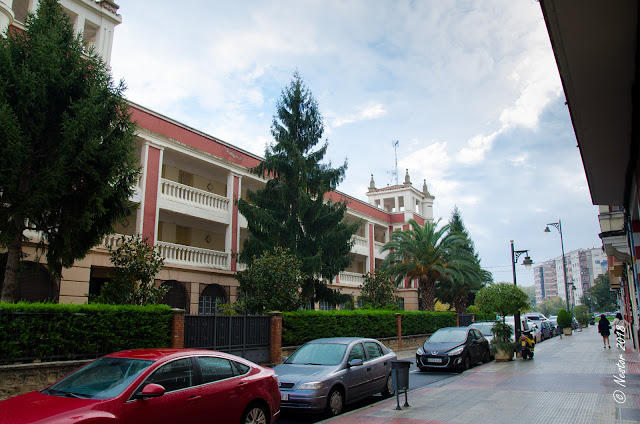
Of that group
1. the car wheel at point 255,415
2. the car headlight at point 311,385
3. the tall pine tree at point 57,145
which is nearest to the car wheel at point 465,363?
the car headlight at point 311,385

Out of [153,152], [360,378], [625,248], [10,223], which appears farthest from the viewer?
[153,152]

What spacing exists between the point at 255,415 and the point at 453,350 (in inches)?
434

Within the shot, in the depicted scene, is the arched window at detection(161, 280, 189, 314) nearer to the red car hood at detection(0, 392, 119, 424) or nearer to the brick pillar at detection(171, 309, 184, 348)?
the brick pillar at detection(171, 309, 184, 348)

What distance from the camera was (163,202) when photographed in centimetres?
2067

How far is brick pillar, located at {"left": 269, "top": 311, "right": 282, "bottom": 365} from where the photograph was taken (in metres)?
16.8

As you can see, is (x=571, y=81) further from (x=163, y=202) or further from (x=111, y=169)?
(x=163, y=202)

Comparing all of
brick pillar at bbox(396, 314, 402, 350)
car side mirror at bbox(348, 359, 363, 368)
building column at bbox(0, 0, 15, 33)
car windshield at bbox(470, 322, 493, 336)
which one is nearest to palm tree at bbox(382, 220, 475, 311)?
brick pillar at bbox(396, 314, 402, 350)

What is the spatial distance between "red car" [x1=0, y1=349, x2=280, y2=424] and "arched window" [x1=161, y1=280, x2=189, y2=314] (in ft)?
47.7

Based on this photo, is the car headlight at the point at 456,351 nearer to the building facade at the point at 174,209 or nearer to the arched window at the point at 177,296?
the building facade at the point at 174,209

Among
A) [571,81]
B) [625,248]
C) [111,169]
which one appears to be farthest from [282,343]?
[571,81]

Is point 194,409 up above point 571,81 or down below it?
below

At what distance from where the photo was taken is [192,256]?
70.6 ft

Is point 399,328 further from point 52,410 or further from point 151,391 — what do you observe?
point 52,410

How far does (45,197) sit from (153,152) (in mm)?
9802
